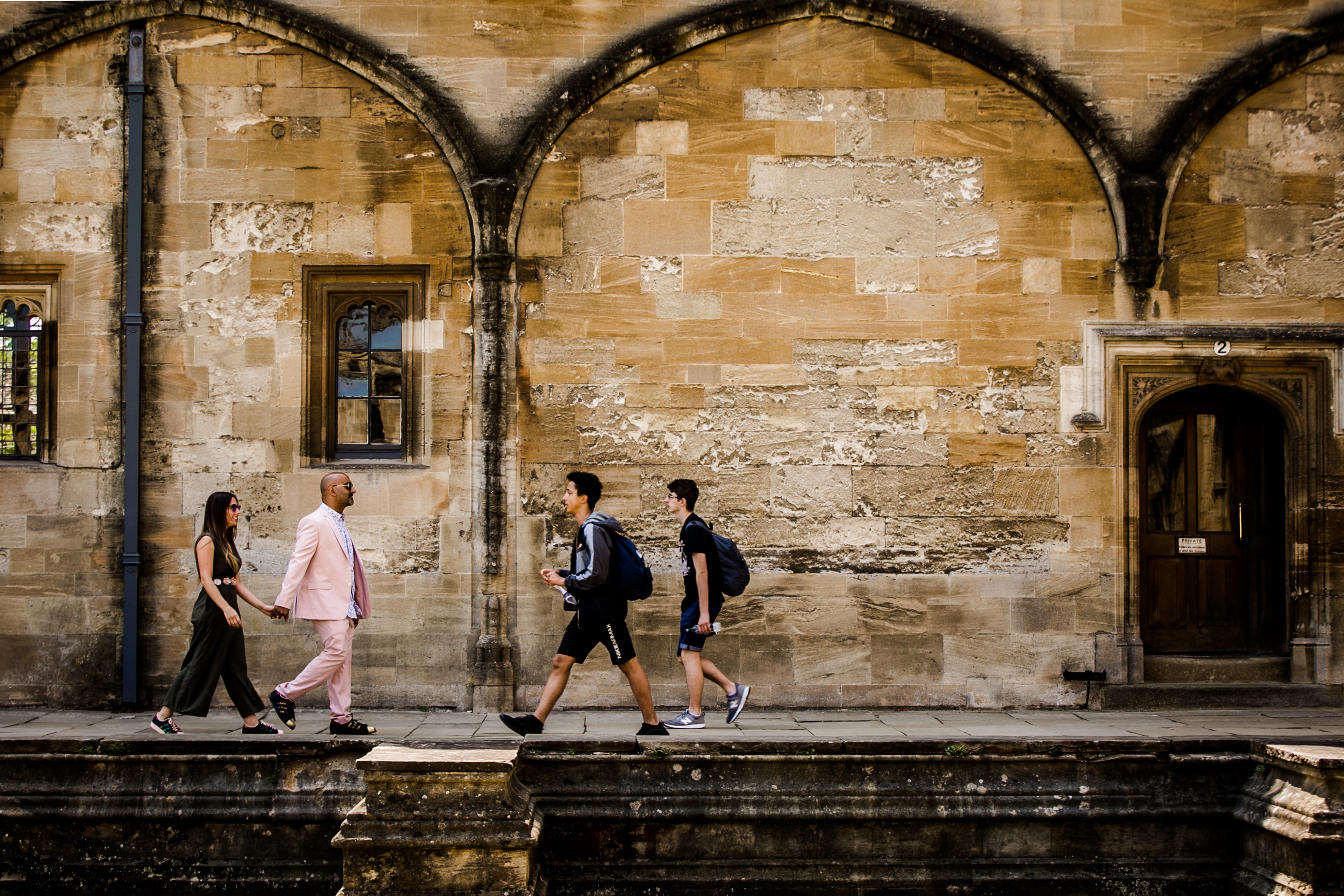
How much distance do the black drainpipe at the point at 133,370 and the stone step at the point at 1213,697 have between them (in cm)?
756

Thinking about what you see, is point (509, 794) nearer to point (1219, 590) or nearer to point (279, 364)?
point (279, 364)

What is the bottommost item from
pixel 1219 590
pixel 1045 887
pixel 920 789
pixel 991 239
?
pixel 1045 887

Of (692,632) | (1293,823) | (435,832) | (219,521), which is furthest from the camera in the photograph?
(692,632)

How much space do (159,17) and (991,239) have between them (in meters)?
6.89

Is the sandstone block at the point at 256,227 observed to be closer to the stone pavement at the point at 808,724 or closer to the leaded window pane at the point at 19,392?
the leaded window pane at the point at 19,392

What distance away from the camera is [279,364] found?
27.7ft

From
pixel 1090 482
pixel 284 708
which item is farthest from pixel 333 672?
pixel 1090 482

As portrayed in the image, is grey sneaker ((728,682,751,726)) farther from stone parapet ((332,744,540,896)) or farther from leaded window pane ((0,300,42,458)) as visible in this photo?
leaded window pane ((0,300,42,458))

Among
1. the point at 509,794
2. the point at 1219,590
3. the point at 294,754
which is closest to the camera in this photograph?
the point at 509,794

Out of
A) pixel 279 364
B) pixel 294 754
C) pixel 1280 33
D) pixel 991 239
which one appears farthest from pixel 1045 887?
pixel 1280 33

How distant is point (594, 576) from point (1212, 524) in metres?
5.60

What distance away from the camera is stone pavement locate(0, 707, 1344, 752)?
6871 mm

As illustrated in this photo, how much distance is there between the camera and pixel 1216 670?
8.68 meters

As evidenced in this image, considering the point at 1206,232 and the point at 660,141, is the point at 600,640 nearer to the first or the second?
the point at 660,141
